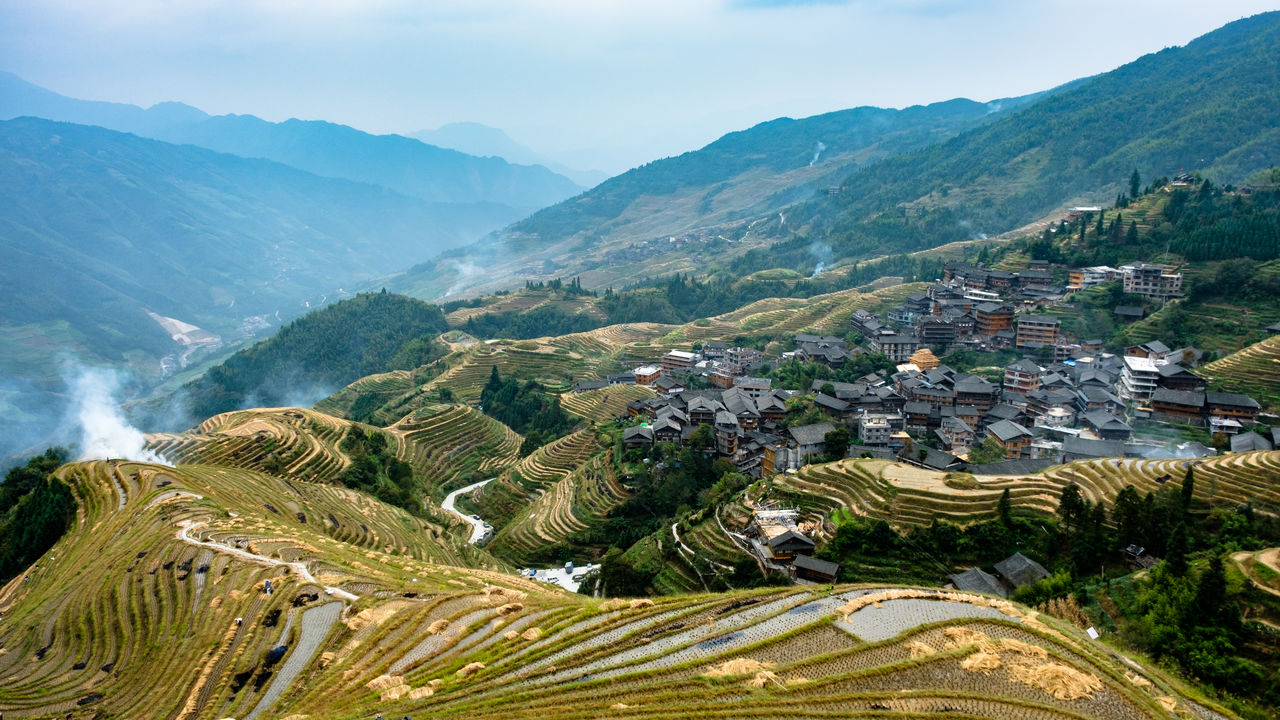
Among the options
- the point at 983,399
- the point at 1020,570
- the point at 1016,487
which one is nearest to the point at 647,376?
the point at 983,399

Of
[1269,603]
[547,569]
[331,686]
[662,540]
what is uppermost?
[331,686]

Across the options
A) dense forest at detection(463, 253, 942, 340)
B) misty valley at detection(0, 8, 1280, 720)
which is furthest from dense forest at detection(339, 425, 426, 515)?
dense forest at detection(463, 253, 942, 340)

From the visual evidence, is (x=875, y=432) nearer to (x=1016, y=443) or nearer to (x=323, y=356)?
(x=1016, y=443)

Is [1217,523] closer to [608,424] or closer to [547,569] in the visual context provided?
[547,569]

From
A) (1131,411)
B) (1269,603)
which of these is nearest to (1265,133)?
(1131,411)

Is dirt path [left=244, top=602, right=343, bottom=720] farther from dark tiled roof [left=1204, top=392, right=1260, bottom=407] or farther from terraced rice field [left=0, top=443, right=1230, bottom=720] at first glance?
dark tiled roof [left=1204, top=392, right=1260, bottom=407]

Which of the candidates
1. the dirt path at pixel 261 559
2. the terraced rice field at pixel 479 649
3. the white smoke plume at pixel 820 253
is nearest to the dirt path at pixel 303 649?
the terraced rice field at pixel 479 649

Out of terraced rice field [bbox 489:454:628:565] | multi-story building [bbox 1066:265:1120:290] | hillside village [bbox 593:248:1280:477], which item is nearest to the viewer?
hillside village [bbox 593:248:1280:477]
